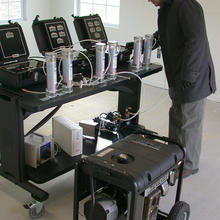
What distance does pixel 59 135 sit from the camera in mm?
2635

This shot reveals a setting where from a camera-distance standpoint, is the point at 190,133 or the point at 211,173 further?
the point at 211,173

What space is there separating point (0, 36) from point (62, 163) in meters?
0.92

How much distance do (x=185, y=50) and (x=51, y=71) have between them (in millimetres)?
894

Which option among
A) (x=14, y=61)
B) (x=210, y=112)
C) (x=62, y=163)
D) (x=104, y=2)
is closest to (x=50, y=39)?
(x=14, y=61)

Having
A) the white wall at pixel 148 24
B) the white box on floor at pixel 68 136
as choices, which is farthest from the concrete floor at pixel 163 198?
the white wall at pixel 148 24

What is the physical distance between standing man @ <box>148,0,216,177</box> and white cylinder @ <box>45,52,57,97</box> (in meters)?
0.83

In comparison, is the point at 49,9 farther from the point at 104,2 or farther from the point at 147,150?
the point at 147,150

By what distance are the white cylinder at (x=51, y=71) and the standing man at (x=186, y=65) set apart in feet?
2.72

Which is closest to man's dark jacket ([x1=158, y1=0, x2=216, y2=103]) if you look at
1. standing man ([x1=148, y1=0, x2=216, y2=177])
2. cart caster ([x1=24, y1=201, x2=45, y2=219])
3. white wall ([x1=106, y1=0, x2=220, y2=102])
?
standing man ([x1=148, y1=0, x2=216, y2=177])

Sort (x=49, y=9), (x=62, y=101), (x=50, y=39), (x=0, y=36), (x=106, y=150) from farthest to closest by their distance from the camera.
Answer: (x=49, y=9) → (x=50, y=39) → (x=0, y=36) → (x=62, y=101) → (x=106, y=150)

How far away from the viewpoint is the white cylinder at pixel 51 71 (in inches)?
83.3

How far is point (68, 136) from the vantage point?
2529 mm

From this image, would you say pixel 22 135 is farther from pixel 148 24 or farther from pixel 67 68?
pixel 148 24

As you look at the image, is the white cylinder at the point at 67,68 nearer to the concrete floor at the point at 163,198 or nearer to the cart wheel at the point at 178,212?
the concrete floor at the point at 163,198
